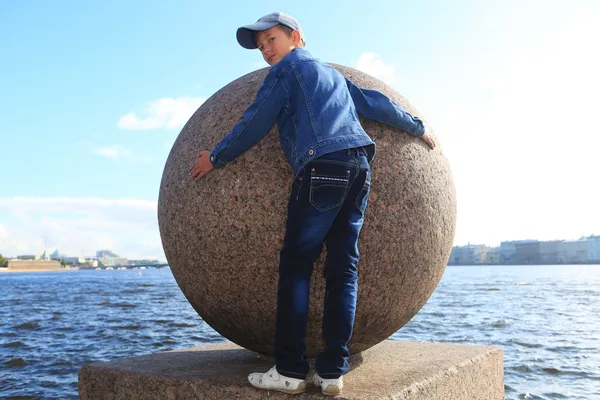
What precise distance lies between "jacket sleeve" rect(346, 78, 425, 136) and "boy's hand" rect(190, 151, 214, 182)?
0.99 meters

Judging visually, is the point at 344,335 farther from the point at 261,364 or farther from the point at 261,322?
the point at 261,364

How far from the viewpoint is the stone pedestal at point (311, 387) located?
3.24 m

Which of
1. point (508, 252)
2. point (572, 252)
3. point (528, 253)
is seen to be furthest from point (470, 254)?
point (572, 252)

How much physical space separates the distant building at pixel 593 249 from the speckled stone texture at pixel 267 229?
525ft

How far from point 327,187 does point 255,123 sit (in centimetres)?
60

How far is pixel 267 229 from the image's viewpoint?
3436 millimetres

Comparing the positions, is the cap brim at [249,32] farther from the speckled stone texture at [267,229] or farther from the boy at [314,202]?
the speckled stone texture at [267,229]

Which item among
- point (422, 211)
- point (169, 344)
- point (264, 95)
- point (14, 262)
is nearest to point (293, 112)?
point (264, 95)

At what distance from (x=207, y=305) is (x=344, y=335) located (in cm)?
126

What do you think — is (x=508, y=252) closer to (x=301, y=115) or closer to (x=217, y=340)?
(x=217, y=340)

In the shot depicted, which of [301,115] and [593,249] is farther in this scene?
[593,249]

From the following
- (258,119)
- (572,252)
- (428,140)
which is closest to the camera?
(258,119)

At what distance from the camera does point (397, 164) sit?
3666 millimetres

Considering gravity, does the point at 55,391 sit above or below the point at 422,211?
below
